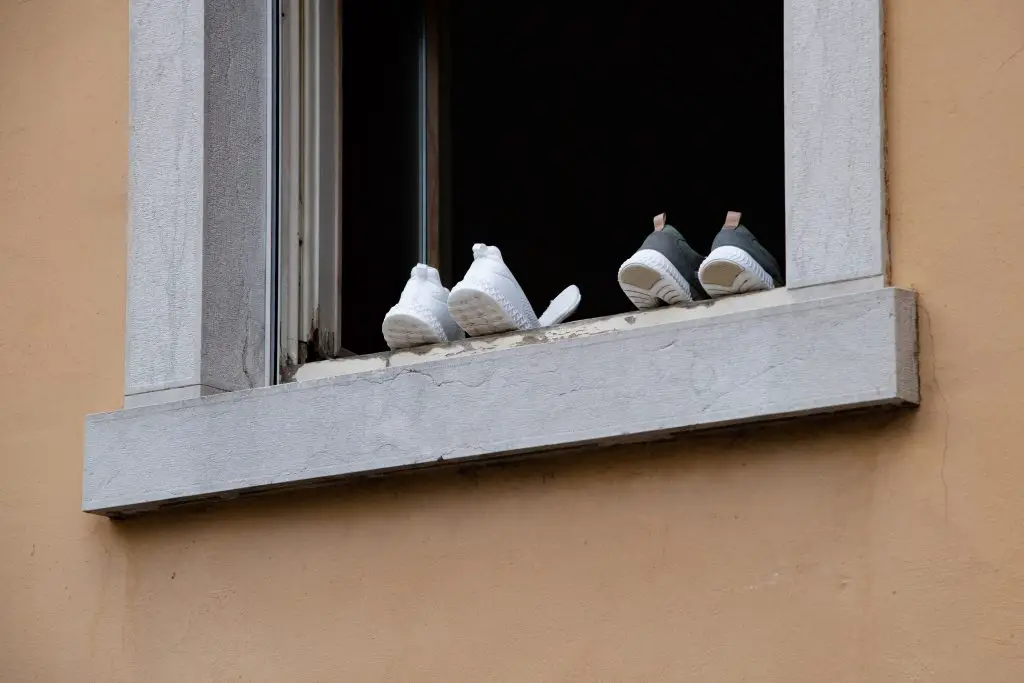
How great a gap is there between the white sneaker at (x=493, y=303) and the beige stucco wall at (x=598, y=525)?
0.40 metres

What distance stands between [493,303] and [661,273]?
1.49ft

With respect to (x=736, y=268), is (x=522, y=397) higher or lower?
lower

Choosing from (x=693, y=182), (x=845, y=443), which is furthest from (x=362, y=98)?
(x=693, y=182)

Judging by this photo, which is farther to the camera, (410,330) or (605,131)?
(605,131)

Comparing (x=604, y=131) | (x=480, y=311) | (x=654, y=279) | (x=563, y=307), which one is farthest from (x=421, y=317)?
(x=604, y=131)

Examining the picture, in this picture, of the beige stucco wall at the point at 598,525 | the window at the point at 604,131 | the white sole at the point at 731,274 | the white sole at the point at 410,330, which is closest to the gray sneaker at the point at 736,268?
the white sole at the point at 731,274

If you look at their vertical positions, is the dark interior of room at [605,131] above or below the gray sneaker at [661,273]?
above

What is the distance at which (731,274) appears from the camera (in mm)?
4434

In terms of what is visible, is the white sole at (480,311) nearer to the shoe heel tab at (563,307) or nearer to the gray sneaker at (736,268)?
the shoe heel tab at (563,307)

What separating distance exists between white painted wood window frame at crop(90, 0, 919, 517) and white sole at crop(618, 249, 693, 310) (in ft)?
0.16

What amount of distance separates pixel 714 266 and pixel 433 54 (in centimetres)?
178

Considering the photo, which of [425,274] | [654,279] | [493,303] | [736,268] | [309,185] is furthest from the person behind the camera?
[309,185]

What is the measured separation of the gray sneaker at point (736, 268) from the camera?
4406 mm

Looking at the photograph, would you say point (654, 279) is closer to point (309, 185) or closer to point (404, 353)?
point (404, 353)
